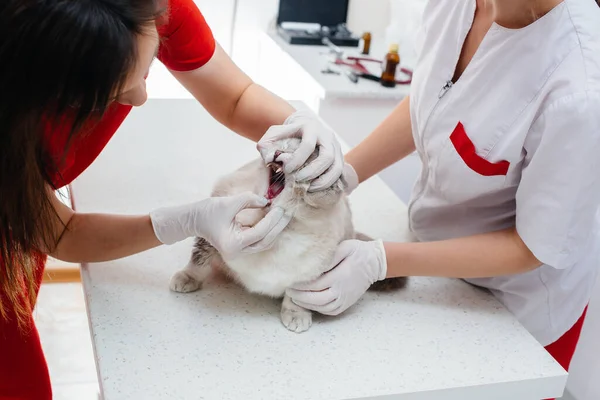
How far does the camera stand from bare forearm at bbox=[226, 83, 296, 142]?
54.8 inches

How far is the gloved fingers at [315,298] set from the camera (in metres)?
1.10

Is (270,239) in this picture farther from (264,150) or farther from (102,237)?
(102,237)

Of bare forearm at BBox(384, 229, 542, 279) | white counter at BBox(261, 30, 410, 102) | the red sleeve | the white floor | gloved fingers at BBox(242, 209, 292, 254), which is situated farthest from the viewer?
white counter at BBox(261, 30, 410, 102)

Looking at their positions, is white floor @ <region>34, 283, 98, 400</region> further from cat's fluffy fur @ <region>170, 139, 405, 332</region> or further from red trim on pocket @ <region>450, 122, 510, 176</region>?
red trim on pocket @ <region>450, 122, 510, 176</region>

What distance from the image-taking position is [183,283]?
3.75 feet

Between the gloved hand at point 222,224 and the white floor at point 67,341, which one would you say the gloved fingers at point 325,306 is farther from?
the white floor at point 67,341

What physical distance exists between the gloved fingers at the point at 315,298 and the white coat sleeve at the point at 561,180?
14.1 inches

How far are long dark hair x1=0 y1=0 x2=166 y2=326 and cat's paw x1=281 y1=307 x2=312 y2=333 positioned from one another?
424 millimetres

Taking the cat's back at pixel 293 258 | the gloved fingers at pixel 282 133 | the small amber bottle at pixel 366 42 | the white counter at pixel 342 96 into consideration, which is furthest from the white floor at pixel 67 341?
the small amber bottle at pixel 366 42

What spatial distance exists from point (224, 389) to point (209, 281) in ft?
0.92

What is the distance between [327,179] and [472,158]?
29 cm

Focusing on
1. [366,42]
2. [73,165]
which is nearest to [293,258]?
[73,165]

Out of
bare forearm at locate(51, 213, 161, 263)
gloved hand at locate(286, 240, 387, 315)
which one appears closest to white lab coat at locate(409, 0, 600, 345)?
gloved hand at locate(286, 240, 387, 315)

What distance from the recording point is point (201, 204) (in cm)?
111
